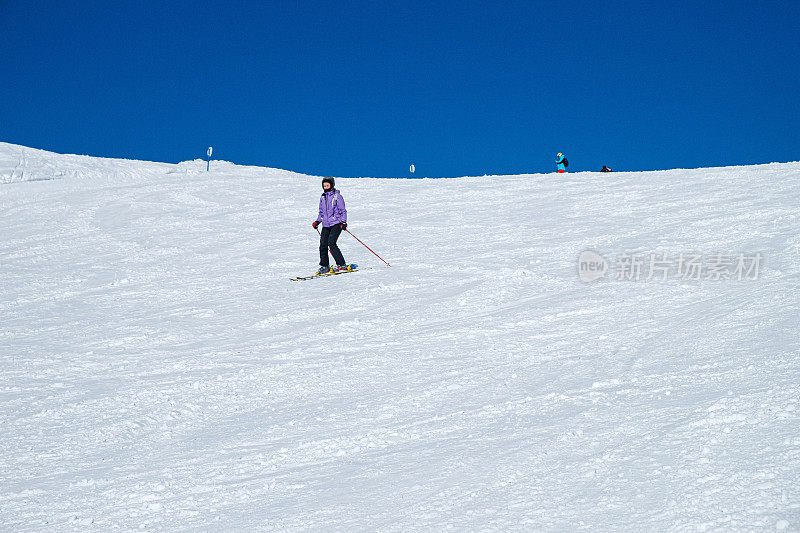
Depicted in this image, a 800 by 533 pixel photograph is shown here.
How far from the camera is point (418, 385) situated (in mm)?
5465

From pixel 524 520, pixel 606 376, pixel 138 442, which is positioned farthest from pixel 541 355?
pixel 138 442

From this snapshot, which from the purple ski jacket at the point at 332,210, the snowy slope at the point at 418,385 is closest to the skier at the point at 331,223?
the purple ski jacket at the point at 332,210

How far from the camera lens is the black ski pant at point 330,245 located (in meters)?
10.7

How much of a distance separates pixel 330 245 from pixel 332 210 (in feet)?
2.01

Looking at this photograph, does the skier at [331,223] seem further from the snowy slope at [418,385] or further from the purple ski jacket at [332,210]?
the snowy slope at [418,385]

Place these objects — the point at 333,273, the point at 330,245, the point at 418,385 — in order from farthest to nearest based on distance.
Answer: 1. the point at 330,245
2. the point at 333,273
3. the point at 418,385

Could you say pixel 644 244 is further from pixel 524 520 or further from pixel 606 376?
pixel 524 520

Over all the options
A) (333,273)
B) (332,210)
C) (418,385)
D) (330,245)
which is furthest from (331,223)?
(418,385)

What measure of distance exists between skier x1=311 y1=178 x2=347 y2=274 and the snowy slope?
46 cm

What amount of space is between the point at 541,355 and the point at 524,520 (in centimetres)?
270

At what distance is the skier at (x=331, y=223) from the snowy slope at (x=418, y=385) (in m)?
0.46

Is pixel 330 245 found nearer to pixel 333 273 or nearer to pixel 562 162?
pixel 333 273

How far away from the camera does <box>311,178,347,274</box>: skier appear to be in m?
10.8

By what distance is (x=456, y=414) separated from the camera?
15.8 feet
